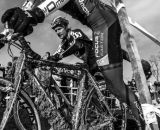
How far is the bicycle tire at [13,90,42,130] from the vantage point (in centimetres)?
319

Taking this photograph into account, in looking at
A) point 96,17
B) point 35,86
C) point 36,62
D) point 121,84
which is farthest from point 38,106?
point 96,17

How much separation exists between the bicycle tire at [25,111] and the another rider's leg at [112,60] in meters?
1.06

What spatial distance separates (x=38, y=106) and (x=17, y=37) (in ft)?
3.00

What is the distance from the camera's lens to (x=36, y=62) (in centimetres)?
356

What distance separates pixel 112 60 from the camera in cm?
374

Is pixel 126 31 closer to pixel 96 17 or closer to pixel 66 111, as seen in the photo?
pixel 96 17

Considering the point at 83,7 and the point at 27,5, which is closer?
the point at 27,5

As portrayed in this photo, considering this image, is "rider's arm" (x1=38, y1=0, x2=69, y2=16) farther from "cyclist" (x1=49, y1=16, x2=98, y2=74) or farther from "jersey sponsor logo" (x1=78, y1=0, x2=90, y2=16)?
"cyclist" (x1=49, y1=16, x2=98, y2=74)

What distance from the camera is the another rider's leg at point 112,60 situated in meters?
3.72

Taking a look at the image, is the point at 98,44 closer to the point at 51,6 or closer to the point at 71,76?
the point at 71,76

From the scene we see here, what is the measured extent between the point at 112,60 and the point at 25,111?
1276 mm

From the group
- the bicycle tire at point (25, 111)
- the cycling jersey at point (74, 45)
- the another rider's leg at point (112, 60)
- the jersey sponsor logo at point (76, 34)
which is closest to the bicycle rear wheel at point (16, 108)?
the bicycle tire at point (25, 111)

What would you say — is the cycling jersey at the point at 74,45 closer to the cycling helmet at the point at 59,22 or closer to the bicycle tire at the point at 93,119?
the cycling helmet at the point at 59,22

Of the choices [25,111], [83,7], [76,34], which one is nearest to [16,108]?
[25,111]
